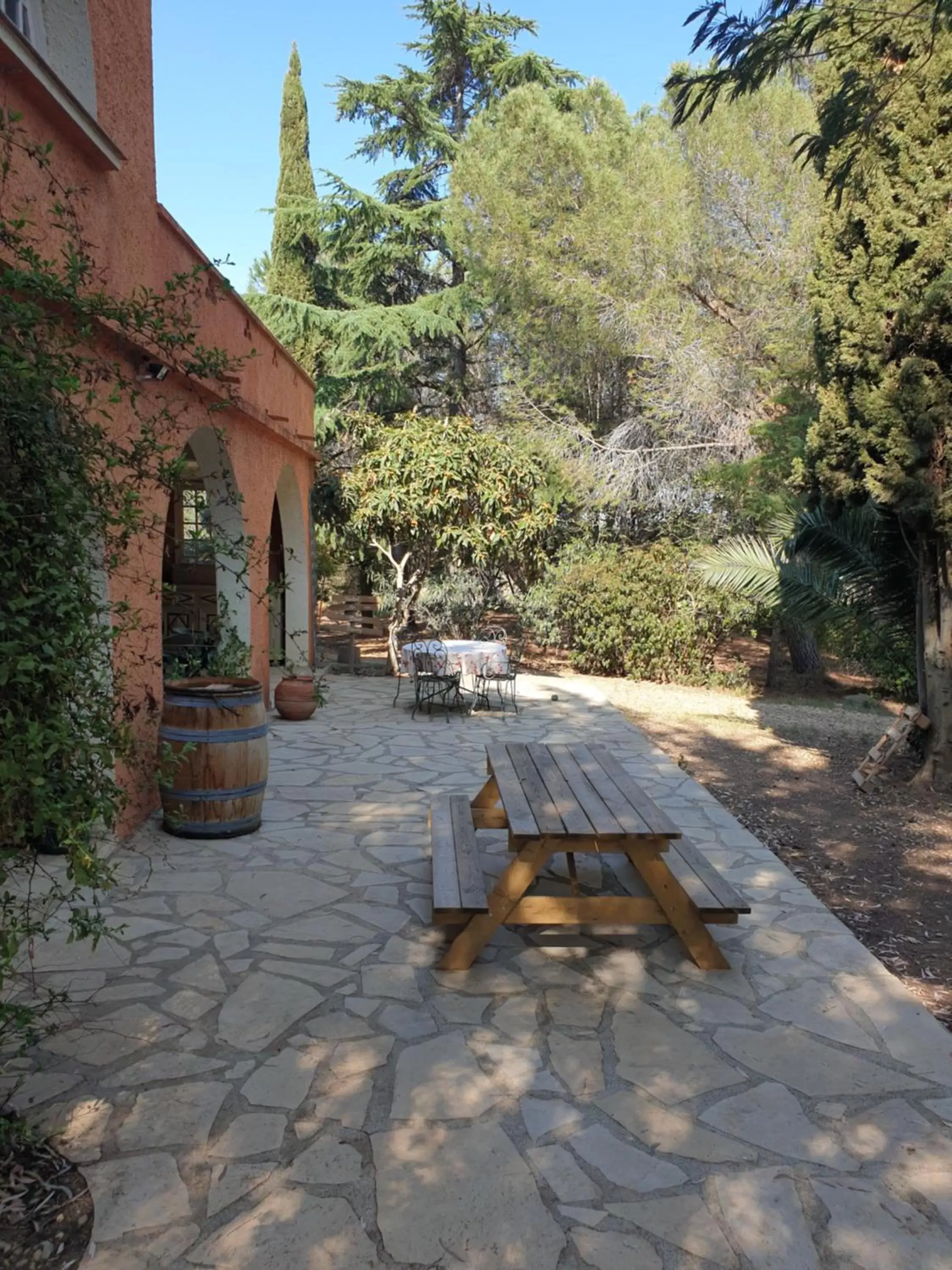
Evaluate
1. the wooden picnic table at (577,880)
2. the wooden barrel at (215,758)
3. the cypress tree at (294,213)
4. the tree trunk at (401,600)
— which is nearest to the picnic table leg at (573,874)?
the wooden picnic table at (577,880)

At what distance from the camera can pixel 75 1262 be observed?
6.85 feet

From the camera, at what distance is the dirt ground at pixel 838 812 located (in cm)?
428

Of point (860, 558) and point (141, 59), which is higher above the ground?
point (141, 59)

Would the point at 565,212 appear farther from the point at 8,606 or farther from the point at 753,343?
the point at 8,606

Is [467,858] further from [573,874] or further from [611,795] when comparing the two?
[611,795]

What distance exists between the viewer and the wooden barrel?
16.5ft

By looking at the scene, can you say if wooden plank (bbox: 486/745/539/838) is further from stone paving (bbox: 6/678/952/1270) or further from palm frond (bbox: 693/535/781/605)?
palm frond (bbox: 693/535/781/605)

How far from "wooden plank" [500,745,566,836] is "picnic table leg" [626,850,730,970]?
0.34 m

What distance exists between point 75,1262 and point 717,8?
585cm

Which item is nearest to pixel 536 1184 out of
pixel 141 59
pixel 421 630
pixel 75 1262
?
pixel 75 1262

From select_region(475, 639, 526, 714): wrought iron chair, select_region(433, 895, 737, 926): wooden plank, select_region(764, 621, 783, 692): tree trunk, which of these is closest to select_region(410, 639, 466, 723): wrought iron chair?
select_region(475, 639, 526, 714): wrought iron chair

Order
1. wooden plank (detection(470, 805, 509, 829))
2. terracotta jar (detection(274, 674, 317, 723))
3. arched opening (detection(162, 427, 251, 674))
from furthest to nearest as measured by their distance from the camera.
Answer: terracotta jar (detection(274, 674, 317, 723)) < arched opening (detection(162, 427, 251, 674)) < wooden plank (detection(470, 805, 509, 829))

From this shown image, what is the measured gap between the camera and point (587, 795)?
13.4 ft

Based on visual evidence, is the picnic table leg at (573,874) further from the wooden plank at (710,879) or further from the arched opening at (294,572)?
the arched opening at (294,572)
